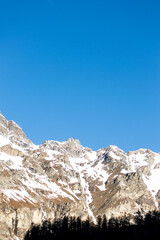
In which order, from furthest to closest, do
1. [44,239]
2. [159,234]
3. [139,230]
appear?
[44,239] → [139,230] → [159,234]

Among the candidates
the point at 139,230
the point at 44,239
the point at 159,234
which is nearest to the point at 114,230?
the point at 139,230

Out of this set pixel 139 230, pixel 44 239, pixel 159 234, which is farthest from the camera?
pixel 44 239

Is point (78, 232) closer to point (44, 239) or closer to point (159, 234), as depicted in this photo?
point (44, 239)

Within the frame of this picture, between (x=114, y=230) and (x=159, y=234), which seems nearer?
(x=159, y=234)

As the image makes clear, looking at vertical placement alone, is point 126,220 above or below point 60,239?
above

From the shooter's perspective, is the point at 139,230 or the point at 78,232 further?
the point at 78,232

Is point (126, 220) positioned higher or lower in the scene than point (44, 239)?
higher

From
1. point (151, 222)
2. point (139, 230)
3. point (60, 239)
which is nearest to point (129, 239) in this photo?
point (139, 230)

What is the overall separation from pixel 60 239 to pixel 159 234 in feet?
184

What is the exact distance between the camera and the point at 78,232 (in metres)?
191

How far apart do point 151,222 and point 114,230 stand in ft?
73.7

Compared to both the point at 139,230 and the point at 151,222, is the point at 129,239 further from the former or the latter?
the point at 151,222

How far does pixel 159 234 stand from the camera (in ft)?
526

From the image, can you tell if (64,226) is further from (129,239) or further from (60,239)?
(129,239)
